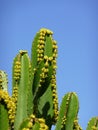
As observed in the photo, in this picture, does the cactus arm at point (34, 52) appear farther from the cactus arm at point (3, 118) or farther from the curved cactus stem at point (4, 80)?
the cactus arm at point (3, 118)

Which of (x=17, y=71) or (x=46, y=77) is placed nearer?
(x=46, y=77)

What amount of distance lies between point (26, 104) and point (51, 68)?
1.36 ft

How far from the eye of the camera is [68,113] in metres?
3.79

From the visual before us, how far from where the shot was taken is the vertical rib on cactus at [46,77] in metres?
3.71

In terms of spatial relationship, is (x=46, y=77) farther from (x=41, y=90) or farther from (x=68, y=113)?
(x=68, y=113)

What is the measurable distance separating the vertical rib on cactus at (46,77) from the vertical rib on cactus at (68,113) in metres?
0.11

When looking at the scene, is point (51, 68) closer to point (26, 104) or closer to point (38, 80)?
point (38, 80)

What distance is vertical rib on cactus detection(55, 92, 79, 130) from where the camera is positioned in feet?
12.4

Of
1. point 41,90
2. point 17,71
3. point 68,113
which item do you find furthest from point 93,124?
point 17,71

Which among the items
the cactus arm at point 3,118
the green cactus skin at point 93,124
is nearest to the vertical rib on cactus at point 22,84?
the cactus arm at point 3,118

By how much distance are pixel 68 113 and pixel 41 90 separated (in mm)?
322

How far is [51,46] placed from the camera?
3.83 m

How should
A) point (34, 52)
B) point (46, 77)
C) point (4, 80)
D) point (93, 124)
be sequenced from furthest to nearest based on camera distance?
point (4, 80) → point (93, 124) → point (34, 52) → point (46, 77)

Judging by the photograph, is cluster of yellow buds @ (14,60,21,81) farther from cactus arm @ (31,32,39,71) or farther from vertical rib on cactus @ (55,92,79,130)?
vertical rib on cactus @ (55,92,79,130)
